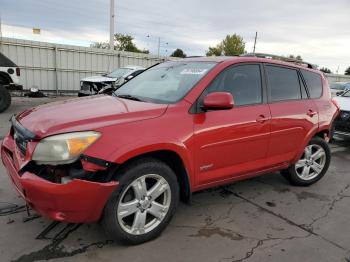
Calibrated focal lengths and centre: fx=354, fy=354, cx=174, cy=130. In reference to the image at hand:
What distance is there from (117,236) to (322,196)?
2960mm

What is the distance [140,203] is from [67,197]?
682 millimetres

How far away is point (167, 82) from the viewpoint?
12.9 ft

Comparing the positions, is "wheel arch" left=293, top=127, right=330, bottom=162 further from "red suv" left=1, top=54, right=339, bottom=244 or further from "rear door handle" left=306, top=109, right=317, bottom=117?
"rear door handle" left=306, top=109, right=317, bottom=117

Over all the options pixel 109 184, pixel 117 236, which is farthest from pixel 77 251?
pixel 109 184

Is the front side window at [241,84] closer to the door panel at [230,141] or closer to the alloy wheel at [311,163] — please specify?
the door panel at [230,141]

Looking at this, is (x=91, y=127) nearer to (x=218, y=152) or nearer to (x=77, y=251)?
(x=77, y=251)

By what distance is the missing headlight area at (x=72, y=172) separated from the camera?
2.73m

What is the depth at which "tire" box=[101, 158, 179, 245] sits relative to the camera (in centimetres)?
292

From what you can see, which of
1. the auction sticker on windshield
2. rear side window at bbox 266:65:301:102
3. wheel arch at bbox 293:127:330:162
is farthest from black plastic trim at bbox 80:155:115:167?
wheel arch at bbox 293:127:330:162

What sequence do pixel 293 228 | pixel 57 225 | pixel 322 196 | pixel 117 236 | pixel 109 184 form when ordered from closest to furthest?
pixel 109 184 < pixel 117 236 < pixel 57 225 < pixel 293 228 < pixel 322 196

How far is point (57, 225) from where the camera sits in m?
3.45

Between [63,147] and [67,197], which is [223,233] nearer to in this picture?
[67,197]

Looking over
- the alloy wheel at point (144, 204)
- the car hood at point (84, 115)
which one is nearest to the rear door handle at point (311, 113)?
the car hood at point (84, 115)

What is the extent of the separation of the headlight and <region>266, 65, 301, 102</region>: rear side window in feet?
7.90
